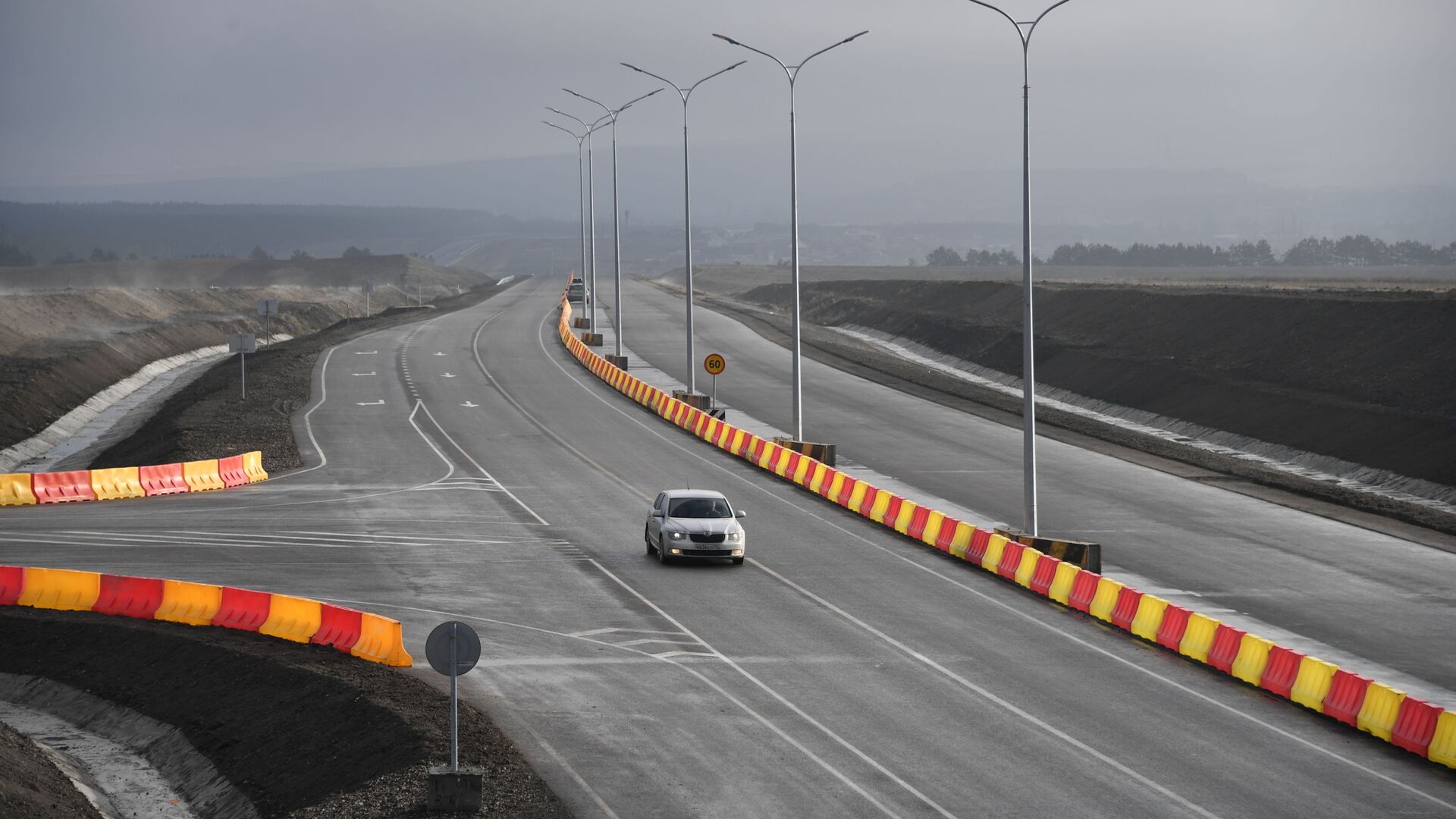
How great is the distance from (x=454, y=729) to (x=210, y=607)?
10816 millimetres

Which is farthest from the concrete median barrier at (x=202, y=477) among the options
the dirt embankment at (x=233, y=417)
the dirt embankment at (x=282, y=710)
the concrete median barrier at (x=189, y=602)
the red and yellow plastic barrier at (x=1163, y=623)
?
the concrete median barrier at (x=189, y=602)

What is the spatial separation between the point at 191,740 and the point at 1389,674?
17007 mm

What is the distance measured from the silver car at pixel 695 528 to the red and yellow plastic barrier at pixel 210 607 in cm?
689

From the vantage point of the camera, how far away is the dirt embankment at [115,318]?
64688 mm

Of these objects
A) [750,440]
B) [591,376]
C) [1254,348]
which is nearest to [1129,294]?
[1254,348]

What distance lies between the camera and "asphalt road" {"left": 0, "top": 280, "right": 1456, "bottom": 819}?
1644 centimetres

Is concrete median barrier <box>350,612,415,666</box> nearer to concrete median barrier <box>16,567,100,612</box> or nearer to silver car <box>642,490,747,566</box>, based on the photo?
concrete median barrier <box>16,567,100,612</box>

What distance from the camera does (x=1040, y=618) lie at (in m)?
25.4

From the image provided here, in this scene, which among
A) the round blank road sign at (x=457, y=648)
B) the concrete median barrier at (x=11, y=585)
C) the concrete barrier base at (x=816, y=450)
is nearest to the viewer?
the round blank road sign at (x=457, y=648)

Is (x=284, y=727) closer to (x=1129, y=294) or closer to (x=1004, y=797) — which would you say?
(x=1004, y=797)

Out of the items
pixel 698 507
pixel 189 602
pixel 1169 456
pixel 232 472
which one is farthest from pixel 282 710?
pixel 1169 456

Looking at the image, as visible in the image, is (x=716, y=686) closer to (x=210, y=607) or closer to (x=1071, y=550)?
(x=210, y=607)

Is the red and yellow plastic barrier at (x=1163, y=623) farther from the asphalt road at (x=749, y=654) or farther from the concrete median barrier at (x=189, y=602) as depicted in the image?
the concrete median barrier at (x=189, y=602)

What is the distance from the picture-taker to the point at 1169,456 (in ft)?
150
